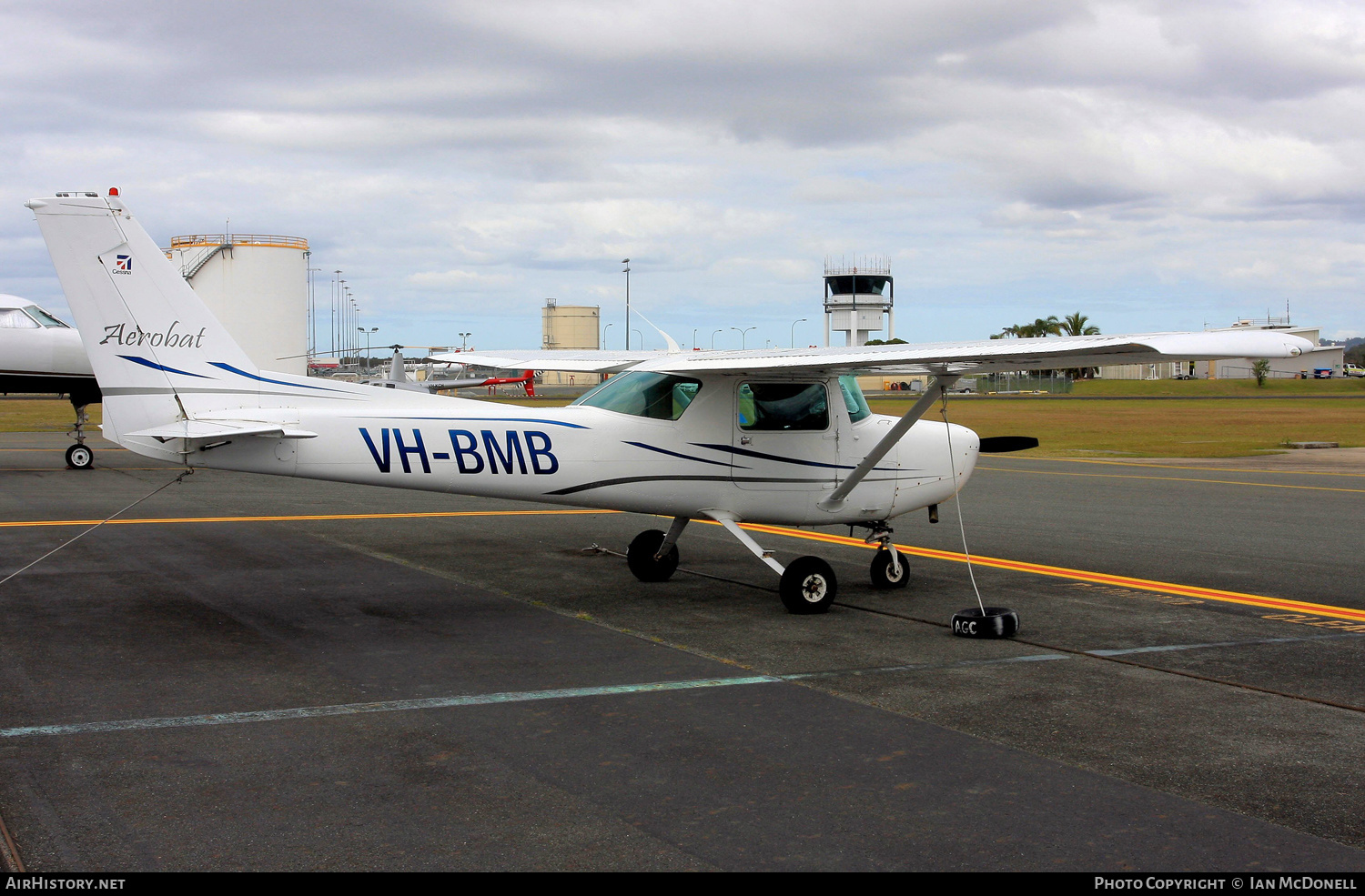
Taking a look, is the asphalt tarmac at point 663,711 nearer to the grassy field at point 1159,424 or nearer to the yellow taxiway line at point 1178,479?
the yellow taxiway line at point 1178,479

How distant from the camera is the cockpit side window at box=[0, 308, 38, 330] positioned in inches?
838

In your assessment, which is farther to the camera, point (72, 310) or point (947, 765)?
point (72, 310)

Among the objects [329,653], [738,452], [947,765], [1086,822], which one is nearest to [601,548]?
[738,452]

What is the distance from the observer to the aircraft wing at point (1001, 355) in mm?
7109

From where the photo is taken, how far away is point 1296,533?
46.2 ft

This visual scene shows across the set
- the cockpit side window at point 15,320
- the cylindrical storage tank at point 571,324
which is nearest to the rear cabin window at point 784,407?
the cockpit side window at point 15,320

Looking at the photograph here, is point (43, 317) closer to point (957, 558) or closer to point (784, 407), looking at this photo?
point (784, 407)

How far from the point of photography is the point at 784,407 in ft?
33.1

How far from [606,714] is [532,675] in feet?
3.28

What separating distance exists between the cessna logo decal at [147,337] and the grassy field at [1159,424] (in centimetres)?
2477

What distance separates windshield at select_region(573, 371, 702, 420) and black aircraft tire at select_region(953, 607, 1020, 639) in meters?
3.06

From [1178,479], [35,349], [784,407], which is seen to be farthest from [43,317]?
[1178,479]

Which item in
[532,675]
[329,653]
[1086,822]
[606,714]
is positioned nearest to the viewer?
[1086,822]

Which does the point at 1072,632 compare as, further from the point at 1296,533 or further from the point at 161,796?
the point at 1296,533
